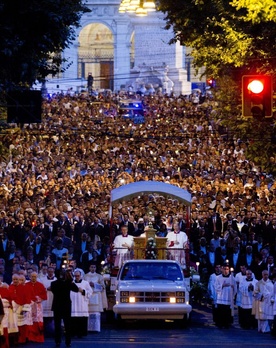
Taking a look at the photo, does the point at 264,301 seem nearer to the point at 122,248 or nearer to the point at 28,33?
the point at 122,248

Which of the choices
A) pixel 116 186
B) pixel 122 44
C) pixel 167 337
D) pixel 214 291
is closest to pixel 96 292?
pixel 167 337

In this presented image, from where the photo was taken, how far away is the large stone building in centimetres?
8462

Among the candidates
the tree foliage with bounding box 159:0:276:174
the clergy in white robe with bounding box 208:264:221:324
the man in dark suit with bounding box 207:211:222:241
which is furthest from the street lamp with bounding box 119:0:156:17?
the man in dark suit with bounding box 207:211:222:241

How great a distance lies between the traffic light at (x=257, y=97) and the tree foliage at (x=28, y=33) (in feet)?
13.0

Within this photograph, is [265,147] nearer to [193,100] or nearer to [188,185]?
[188,185]

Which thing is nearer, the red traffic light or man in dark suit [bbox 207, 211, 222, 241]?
the red traffic light

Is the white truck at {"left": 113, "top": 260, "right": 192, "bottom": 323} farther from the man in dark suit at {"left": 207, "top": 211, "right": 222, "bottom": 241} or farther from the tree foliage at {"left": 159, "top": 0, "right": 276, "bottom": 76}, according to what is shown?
the man in dark suit at {"left": 207, "top": 211, "right": 222, "bottom": 241}

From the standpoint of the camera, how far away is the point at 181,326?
1114 inches

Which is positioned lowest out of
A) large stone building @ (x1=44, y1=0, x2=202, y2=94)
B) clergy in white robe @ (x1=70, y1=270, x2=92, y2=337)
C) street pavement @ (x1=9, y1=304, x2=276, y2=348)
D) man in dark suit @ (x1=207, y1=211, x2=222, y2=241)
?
street pavement @ (x1=9, y1=304, x2=276, y2=348)

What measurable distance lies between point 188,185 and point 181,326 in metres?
15.0

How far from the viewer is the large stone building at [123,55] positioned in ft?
278

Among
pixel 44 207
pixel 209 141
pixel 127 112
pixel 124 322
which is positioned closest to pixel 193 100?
pixel 127 112

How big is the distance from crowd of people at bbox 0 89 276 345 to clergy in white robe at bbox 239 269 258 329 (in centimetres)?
36

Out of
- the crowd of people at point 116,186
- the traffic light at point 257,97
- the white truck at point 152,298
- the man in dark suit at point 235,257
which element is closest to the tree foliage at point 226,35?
the crowd of people at point 116,186
